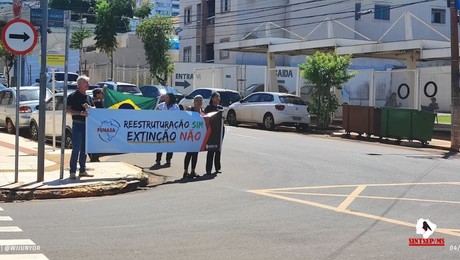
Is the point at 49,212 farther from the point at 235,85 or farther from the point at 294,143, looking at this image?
the point at 235,85

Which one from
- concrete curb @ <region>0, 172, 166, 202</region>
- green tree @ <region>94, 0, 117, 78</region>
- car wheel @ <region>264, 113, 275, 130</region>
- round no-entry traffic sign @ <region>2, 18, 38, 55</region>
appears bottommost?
concrete curb @ <region>0, 172, 166, 202</region>

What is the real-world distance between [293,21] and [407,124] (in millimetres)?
31445

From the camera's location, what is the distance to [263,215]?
29.2 feet

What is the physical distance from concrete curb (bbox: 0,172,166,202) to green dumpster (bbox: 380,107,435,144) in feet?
42.6

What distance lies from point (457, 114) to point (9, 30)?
15.7 meters

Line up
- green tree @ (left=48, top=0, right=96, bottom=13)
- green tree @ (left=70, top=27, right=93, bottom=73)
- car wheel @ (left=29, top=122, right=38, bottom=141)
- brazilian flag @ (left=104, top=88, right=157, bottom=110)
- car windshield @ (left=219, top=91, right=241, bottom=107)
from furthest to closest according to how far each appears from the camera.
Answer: green tree @ (left=48, top=0, right=96, bottom=13) < green tree @ (left=70, top=27, right=93, bottom=73) < car windshield @ (left=219, top=91, right=241, bottom=107) < car wheel @ (left=29, top=122, right=38, bottom=141) < brazilian flag @ (left=104, top=88, right=157, bottom=110)

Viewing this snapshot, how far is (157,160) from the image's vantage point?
1475 centimetres

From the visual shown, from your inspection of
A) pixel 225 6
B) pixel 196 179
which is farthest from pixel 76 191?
pixel 225 6

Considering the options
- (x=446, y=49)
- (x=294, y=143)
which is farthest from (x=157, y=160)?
(x=446, y=49)

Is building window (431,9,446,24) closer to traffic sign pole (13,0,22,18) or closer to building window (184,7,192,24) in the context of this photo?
building window (184,7,192,24)

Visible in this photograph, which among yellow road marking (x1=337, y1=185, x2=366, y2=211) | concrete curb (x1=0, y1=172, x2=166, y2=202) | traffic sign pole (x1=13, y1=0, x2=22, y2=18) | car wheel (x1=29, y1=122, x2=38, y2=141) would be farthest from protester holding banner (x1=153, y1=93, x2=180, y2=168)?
car wheel (x1=29, y1=122, x2=38, y2=141)

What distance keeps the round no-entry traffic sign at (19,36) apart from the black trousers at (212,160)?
441 centimetres

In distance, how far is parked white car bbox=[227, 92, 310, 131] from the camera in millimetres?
27000

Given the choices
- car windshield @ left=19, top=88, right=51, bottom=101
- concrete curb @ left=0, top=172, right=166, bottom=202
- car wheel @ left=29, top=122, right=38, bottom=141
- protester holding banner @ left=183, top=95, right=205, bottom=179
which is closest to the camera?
concrete curb @ left=0, top=172, right=166, bottom=202
